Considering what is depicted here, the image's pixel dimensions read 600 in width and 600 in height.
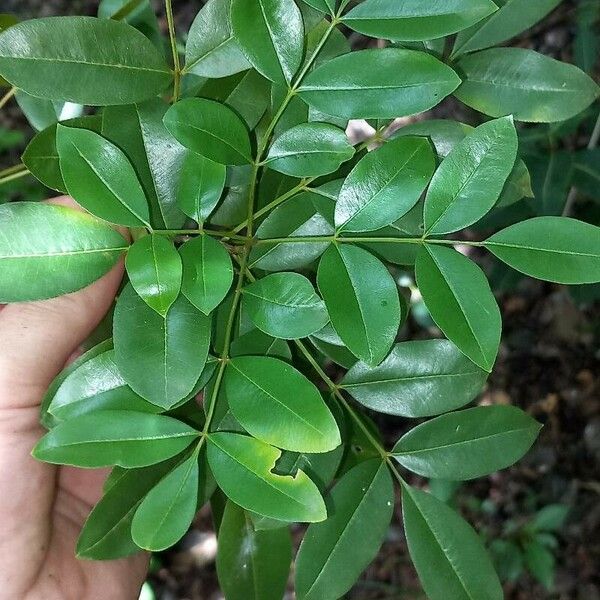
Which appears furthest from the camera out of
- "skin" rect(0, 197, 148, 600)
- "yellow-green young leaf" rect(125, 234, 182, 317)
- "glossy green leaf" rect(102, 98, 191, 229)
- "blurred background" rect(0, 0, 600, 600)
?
"blurred background" rect(0, 0, 600, 600)

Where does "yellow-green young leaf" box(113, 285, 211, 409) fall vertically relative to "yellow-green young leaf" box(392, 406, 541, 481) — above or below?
above

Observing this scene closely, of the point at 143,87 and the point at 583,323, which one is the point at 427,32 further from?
the point at 583,323

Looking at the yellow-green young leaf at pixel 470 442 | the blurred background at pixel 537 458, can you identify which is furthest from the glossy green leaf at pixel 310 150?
the blurred background at pixel 537 458

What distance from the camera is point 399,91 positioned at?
75 centimetres

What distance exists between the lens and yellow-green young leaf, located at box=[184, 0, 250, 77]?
2.75 ft


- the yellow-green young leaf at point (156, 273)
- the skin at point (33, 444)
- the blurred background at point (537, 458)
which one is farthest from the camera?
the blurred background at point (537, 458)

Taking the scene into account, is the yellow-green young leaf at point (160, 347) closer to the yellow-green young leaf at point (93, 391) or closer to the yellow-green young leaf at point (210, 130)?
the yellow-green young leaf at point (93, 391)

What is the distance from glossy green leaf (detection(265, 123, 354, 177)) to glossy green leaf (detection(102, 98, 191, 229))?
111 mm

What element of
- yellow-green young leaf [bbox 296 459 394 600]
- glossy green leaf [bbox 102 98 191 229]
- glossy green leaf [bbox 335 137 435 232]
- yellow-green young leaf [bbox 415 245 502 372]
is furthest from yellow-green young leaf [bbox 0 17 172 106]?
yellow-green young leaf [bbox 296 459 394 600]

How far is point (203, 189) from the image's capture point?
79 cm

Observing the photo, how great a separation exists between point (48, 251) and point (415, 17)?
0.45 m

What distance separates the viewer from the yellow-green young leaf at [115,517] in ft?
2.83

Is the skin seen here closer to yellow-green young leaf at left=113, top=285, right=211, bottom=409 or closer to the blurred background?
yellow-green young leaf at left=113, top=285, right=211, bottom=409

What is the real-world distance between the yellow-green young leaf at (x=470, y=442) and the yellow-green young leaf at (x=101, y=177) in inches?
17.6
